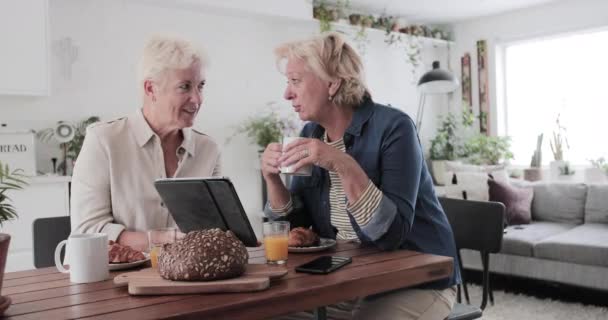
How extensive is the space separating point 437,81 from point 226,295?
192 inches

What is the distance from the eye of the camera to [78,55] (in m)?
4.63

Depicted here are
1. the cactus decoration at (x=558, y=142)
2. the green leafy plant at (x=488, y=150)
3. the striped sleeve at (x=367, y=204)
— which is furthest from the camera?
the green leafy plant at (x=488, y=150)

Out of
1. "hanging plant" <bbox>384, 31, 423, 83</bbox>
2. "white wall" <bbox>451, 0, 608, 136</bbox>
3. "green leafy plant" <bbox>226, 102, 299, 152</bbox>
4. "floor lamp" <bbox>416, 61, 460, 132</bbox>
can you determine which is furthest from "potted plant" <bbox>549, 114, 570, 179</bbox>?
"green leafy plant" <bbox>226, 102, 299, 152</bbox>

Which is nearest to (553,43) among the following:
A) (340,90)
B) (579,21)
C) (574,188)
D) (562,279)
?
(579,21)

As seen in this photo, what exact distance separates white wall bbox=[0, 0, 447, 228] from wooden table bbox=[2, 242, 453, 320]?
11.0 feet

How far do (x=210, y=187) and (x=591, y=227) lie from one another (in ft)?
12.3

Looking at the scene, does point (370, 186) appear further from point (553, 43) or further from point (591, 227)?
point (553, 43)

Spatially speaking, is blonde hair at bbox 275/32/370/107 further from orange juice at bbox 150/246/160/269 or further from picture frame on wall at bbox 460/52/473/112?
picture frame on wall at bbox 460/52/473/112

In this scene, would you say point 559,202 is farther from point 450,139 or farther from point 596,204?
point 450,139

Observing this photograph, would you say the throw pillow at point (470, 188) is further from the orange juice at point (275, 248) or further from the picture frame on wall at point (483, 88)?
the orange juice at point (275, 248)

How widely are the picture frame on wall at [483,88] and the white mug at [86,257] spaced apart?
607 cm

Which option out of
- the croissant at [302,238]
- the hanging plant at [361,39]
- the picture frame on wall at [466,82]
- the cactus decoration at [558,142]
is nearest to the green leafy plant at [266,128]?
the hanging plant at [361,39]

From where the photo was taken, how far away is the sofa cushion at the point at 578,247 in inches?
146

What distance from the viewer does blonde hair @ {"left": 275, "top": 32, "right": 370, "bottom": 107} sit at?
6.23 feet
